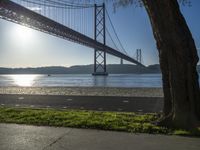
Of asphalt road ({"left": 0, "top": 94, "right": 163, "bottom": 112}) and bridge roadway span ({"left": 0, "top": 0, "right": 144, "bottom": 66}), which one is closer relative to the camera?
asphalt road ({"left": 0, "top": 94, "right": 163, "bottom": 112})

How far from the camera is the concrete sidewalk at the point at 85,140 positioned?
3.90 metres

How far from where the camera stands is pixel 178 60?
511cm

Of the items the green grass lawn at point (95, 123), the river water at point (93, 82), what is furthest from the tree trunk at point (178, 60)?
the river water at point (93, 82)

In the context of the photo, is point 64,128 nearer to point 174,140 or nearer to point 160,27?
point 174,140

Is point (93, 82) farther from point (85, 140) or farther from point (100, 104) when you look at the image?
point (85, 140)

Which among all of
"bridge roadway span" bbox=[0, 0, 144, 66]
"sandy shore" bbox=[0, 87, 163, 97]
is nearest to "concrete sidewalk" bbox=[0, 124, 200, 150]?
"sandy shore" bbox=[0, 87, 163, 97]

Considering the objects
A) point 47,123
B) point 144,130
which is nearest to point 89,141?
point 144,130

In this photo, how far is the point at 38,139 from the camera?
4.30 m

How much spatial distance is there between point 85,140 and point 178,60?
1.94 metres

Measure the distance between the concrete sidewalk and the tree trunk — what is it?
79 centimetres

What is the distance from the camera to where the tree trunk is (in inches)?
200

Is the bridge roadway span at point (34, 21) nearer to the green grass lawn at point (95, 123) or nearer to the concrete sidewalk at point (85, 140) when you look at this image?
the green grass lawn at point (95, 123)

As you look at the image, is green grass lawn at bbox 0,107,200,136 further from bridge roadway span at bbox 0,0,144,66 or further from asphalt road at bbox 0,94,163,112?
bridge roadway span at bbox 0,0,144,66

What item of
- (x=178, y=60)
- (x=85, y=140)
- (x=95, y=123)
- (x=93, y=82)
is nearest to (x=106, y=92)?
(x=95, y=123)
